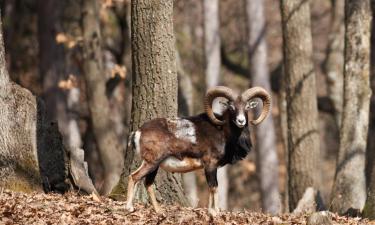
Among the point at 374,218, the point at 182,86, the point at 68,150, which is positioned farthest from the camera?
the point at 182,86

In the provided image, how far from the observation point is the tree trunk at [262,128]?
29734 mm

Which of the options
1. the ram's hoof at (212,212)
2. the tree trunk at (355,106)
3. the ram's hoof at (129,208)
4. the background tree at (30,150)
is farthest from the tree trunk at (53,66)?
the ram's hoof at (212,212)

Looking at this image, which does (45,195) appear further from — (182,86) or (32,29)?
(32,29)

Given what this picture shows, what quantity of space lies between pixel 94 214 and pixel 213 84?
16289mm

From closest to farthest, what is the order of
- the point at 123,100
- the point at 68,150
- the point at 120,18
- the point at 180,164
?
the point at 180,164 → the point at 68,150 → the point at 120,18 → the point at 123,100

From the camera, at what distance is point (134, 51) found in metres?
16.8

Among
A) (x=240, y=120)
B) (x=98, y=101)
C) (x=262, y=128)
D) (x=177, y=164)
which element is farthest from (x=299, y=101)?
(x=177, y=164)

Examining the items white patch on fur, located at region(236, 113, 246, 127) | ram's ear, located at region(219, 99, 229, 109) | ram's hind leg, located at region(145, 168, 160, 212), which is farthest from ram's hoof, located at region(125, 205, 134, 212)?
ram's ear, located at region(219, 99, 229, 109)

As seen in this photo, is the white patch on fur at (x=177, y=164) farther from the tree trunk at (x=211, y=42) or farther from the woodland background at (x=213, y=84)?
the tree trunk at (x=211, y=42)

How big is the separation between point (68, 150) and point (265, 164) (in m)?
13.2

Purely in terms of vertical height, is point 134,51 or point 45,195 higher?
point 134,51

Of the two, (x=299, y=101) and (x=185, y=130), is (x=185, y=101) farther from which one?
(x=185, y=130)

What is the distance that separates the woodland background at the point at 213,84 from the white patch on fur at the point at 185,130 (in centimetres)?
133

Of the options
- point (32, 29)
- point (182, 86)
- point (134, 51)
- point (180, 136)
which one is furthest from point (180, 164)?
point (32, 29)
